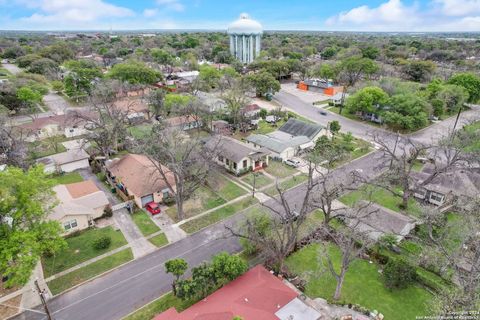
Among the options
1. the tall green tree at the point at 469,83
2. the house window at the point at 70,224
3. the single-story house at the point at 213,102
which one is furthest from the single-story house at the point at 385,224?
the tall green tree at the point at 469,83

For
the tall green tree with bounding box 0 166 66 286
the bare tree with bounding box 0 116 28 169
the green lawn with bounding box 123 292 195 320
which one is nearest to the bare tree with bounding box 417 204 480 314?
the green lawn with bounding box 123 292 195 320

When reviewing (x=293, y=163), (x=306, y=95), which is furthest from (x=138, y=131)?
(x=306, y=95)

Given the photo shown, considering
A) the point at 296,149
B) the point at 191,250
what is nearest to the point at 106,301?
the point at 191,250

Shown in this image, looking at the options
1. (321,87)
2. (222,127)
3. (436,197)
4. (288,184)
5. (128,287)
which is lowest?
(128,287)

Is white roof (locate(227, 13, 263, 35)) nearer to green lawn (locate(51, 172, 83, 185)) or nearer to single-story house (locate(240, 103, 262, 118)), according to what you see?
single-story house (locate(240, 103, 262, 118))

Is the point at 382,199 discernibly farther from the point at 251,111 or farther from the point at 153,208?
the point at 251,111

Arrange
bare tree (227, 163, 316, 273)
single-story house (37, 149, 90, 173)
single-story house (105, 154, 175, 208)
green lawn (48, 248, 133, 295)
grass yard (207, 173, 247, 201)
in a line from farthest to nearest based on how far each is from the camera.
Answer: single-story house (37, 149, 90, 173) < grass yard (207, 173, 247, 201) < single-story house (105, 154, 175, 208) < green lawn (48, 248, 133, 295) < bare tree (227, 163, 316, 273)
